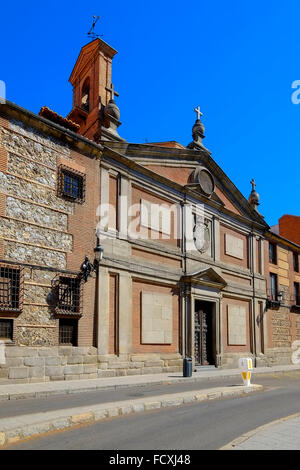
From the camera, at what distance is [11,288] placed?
46.0 ft

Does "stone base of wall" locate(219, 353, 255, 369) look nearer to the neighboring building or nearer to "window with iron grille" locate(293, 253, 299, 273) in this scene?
the neighboring building

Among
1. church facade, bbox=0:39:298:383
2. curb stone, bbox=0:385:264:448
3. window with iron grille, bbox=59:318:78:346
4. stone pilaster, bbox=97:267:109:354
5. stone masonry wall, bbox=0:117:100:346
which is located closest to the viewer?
curb stone, bbox=0:385:264:448

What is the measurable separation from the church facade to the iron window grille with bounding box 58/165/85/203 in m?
0.05

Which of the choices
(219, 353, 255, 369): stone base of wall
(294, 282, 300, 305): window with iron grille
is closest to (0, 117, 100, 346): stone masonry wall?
(219, 353, 255, 369): stone base of wall

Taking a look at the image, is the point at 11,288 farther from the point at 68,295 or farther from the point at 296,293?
the point at 296,293

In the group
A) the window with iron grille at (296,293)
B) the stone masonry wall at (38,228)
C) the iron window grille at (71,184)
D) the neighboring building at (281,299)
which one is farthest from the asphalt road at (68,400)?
the window with iron grille at (296,293)

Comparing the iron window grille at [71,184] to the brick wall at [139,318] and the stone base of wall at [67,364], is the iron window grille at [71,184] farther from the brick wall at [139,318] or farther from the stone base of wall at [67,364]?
the stone base of wall at [67,364]

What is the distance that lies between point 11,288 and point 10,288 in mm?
64

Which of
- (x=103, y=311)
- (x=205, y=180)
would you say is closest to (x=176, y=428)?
(x=103, y=311)

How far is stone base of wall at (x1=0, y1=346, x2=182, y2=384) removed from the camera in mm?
13828

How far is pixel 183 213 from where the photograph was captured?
22781 mm

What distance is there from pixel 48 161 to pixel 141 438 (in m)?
11.0
